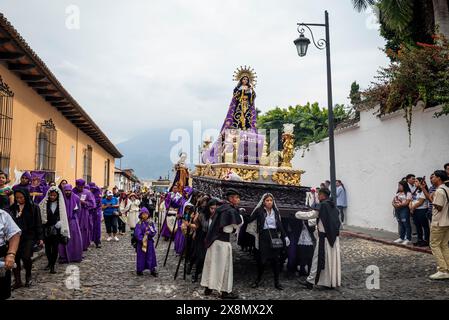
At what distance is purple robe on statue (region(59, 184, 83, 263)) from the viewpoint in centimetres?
802

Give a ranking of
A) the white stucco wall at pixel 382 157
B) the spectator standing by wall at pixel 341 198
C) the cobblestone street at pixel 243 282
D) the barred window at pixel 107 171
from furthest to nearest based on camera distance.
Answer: the barred window at pixel 107 171
the spectator standing by wall at pixel 341 198
the white stucco wall at pixel 382 157
the cobblestone street at pixel 243 282

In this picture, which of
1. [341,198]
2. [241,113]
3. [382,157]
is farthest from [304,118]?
[241,113]

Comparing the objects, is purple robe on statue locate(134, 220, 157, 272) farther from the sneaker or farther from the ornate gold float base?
the sneaker

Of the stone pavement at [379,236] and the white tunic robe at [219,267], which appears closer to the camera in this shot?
the white tunic robe at [219,267]

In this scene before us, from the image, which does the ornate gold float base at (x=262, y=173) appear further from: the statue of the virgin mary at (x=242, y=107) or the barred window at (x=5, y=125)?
the barred window at (x=5, y=125)

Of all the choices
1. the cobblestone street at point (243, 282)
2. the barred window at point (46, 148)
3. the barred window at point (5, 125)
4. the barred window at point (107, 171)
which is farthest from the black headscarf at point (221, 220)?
the barred window at point (107, 171)

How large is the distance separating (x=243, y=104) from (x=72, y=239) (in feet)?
16.1

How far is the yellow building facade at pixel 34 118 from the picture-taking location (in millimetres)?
8297

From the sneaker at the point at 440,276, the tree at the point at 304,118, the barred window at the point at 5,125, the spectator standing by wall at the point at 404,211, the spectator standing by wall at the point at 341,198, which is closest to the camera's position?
the sneaker at the point at 440,276

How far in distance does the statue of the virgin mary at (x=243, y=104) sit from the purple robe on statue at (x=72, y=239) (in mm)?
3662

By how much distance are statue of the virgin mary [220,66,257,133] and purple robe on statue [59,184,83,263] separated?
3662 mm

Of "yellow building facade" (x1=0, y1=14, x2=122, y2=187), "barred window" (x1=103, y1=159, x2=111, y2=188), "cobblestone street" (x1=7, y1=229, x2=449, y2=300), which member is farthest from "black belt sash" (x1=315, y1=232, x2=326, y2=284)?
"barred window" (x1=103, y1=159, x2=111, y2=188)

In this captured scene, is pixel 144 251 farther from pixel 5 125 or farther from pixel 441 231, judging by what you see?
pixel 441 231
